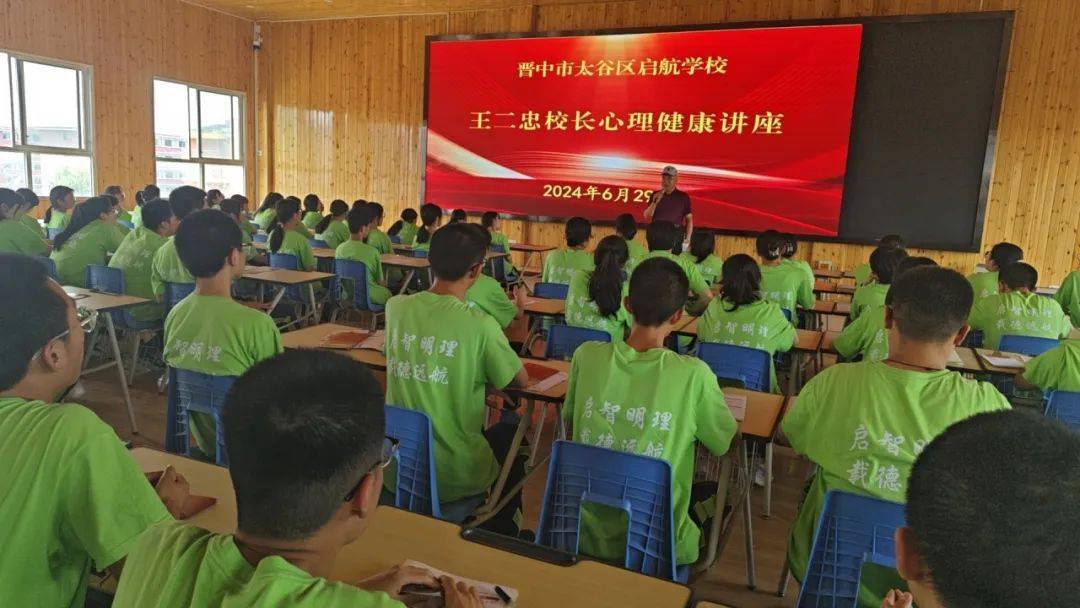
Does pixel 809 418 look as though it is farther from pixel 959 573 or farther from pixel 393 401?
pixel 393 401

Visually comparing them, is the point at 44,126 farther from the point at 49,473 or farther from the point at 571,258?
the point at 49,473

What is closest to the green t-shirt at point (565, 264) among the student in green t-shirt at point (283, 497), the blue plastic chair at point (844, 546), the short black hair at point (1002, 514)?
the blue plastic chair at point (844, 546)

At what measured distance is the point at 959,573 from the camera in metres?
0.83

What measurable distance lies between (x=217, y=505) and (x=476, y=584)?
0.70 metres

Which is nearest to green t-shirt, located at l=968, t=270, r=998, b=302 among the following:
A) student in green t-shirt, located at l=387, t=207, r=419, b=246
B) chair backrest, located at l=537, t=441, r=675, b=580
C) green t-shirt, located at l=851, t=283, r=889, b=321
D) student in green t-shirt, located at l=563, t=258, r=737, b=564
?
green t-shirt, located at l=851, t=283, r=889, b=321

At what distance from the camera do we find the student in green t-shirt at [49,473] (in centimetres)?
122

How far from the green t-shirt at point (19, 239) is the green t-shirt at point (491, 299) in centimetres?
349

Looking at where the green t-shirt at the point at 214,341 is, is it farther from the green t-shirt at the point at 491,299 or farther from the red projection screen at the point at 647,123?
the red projection screen at the point at 647,123

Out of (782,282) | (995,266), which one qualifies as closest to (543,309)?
(782,282)

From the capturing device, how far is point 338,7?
10867 millimetres

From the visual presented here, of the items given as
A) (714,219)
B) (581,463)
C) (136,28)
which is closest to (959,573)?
(581,463)

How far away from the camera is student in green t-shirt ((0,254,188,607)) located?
1.22 meters

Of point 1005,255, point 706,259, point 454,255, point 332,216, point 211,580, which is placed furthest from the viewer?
point 332,216

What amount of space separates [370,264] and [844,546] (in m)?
5.01
